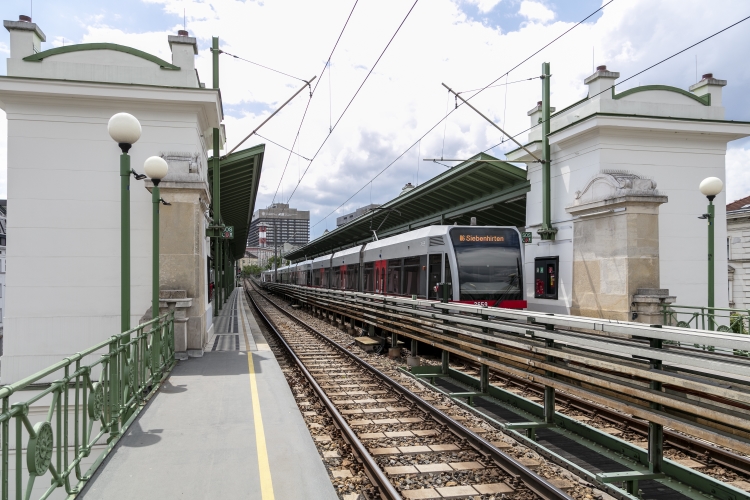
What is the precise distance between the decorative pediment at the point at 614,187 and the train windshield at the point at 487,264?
3.03m

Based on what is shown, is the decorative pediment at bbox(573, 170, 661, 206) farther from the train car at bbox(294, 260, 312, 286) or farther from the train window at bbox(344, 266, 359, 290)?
the train car at bbox(294, 260, 312, 286)

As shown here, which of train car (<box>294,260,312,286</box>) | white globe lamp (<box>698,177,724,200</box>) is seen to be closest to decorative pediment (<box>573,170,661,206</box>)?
white globe lamp (<box>698,177,724,200</box>)

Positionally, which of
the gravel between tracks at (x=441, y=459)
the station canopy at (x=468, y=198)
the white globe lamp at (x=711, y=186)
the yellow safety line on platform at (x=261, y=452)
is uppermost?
the station canopy at (x=468, y=198)

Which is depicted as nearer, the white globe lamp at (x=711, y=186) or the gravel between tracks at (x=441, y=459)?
the gravel between tracks at (x=441, y=459)

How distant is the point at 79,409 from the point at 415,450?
136 inches

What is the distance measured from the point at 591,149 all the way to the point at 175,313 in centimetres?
1228

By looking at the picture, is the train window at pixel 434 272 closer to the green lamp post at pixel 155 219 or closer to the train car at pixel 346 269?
the green lamp post at pixel 155 219

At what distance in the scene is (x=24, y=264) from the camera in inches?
504

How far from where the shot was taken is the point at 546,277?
17.5m

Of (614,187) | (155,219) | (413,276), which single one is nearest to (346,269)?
(413,276)

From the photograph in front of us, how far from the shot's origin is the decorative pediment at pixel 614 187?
45.5 feet

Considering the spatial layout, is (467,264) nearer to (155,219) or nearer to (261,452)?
(155,219)

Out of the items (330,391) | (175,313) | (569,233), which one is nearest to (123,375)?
(330,391)

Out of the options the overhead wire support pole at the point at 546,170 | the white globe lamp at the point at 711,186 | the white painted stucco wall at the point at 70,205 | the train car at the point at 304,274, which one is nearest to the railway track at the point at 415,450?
the white painted stucco wall at the point at 70,205
